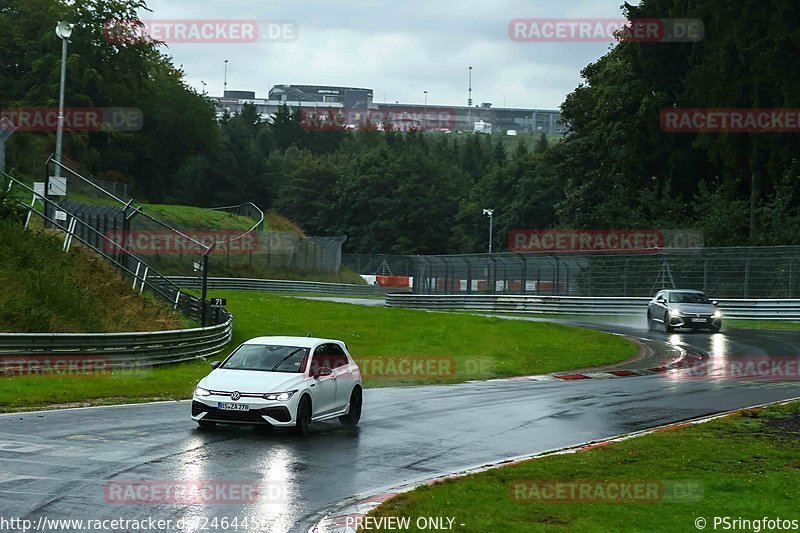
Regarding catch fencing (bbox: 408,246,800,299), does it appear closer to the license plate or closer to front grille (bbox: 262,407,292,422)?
front grille (bbox: 262,407,292,422)

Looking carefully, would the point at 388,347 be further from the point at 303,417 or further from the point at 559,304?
the point at 559,304

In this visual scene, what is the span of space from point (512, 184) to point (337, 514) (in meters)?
110

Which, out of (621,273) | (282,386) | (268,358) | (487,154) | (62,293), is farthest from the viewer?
(487,154)

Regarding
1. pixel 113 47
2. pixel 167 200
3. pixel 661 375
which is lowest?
pixel 661 375

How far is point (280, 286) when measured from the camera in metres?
72.6

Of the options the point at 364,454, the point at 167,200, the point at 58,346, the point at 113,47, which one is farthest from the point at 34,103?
the point at 364,454

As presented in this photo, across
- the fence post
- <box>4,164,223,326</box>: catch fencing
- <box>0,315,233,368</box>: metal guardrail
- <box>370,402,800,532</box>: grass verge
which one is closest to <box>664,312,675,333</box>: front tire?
the fence post

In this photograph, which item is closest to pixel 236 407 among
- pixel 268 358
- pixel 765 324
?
pixel 268 358

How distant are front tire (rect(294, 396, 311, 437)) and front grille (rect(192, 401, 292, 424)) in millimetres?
349

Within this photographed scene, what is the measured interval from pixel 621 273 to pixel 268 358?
39283mm

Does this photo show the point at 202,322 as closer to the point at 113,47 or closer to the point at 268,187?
the point at 113,47

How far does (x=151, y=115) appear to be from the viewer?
316ft

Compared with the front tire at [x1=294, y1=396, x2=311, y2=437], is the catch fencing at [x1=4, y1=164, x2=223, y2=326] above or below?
above

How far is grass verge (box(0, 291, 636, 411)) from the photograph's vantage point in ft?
70.9
